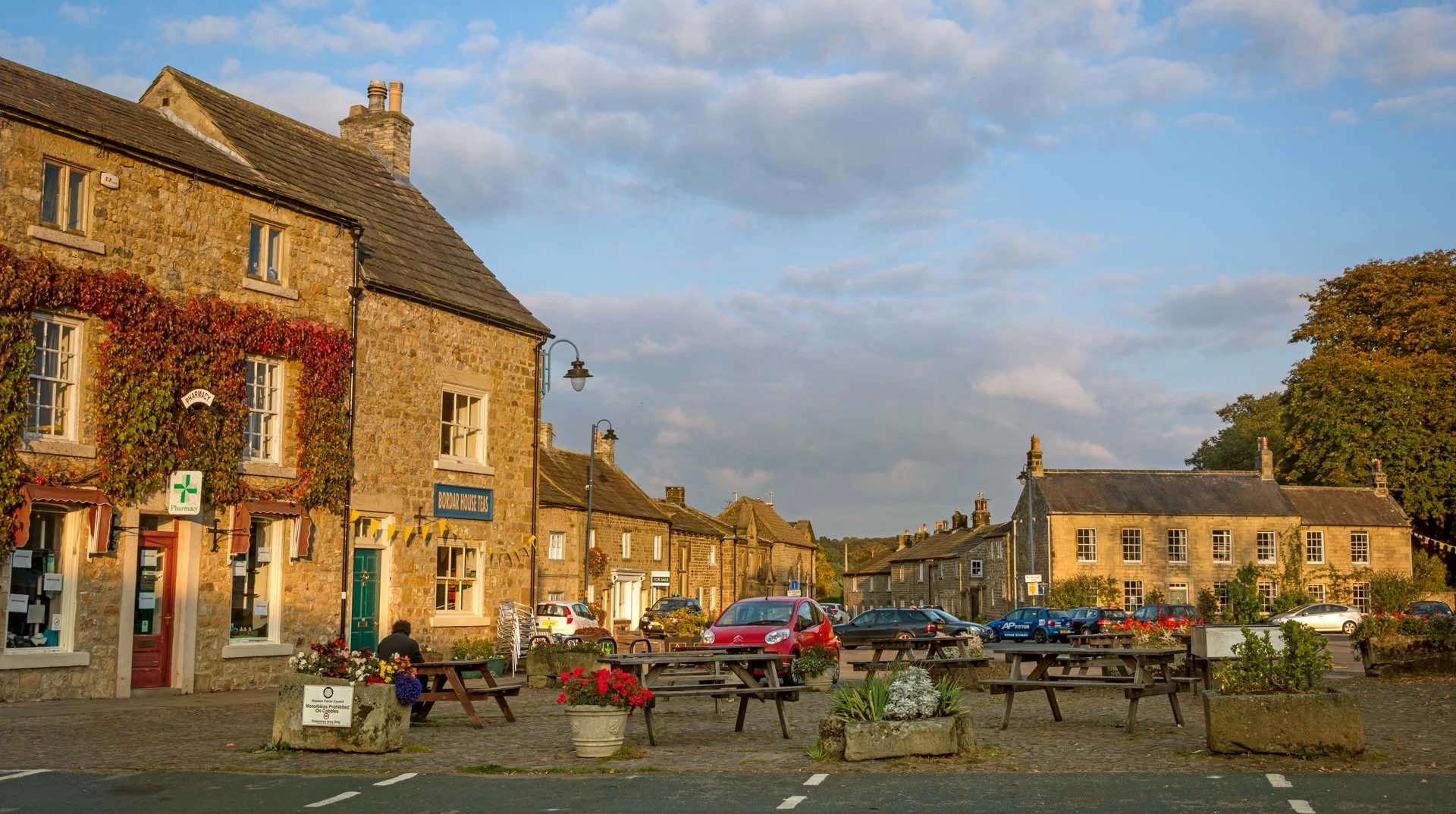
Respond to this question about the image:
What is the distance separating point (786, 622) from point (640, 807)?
14.6 m

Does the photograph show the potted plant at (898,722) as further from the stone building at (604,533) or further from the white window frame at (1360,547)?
the white window frame at (1360,547)

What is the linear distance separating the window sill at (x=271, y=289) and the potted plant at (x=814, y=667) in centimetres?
1027

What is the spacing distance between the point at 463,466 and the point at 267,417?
15.4 ft

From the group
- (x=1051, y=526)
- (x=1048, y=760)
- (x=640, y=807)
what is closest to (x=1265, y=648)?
(x=1048, y=760)

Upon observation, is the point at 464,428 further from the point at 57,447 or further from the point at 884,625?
the point at 884,625

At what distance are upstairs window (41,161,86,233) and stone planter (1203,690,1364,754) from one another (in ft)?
53.1

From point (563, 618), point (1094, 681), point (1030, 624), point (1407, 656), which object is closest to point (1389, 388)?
point (1030, 624)

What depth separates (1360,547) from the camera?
62.8 m

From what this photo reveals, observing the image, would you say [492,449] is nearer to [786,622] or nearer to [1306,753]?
[786,622]

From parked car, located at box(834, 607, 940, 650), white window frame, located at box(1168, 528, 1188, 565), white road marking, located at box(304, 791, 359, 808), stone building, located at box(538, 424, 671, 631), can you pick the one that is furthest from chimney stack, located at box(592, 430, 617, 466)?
white road marking, located at box(304, 791, 359, 808)

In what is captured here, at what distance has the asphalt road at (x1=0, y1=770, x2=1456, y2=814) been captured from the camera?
30.3 ft

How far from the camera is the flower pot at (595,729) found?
12.3 meters

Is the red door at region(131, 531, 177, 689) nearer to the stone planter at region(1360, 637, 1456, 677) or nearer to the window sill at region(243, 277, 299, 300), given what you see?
the window sill at region(243, 277, 299, 300)

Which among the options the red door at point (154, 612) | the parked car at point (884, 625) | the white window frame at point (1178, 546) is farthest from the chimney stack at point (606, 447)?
the red door at point (154, 612)
